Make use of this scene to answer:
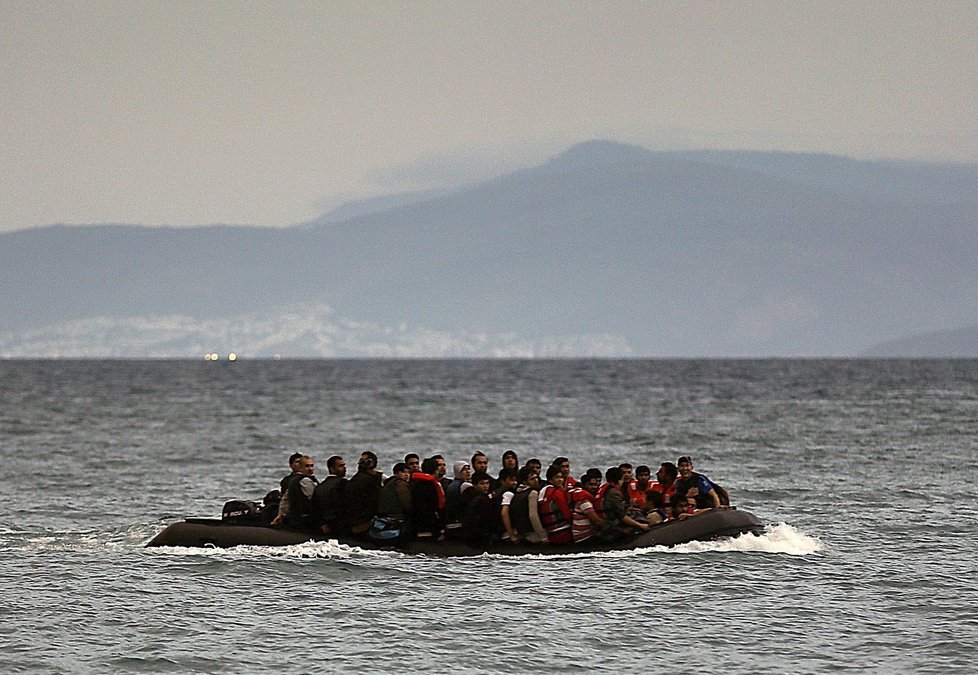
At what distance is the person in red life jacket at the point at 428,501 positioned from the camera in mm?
23734

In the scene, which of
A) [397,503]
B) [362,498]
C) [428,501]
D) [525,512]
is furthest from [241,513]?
[525,512]

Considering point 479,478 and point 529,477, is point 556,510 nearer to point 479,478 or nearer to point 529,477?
point 529,477

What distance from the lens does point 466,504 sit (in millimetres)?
23906

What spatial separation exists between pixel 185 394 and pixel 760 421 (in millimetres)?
51488

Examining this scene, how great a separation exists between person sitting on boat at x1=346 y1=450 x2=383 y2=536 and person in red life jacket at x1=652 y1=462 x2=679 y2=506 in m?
4.58

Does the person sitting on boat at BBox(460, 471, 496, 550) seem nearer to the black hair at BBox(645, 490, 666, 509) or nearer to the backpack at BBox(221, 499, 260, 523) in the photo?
the black hair at BBox(645, 490, 666, 509)

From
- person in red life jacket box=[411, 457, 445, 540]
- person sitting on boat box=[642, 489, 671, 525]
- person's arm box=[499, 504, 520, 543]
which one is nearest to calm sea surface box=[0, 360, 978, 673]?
person's arm box=[499, 504, 520, 543]

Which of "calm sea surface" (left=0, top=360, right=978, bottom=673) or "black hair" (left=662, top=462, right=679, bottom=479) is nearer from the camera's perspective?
"calm sea surface" (left=0, top=360, right=978, bottom=673)

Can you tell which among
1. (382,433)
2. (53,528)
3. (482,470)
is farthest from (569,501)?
(382,433)

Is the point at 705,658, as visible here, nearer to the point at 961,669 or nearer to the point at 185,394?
the point at 961,669

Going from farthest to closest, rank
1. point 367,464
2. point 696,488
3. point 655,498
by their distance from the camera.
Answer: point 655,498 → point 696,488 → point 367,464

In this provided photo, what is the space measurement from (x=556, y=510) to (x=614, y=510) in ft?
2.98

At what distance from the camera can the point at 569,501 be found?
2364cm

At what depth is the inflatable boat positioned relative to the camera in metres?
23.9
